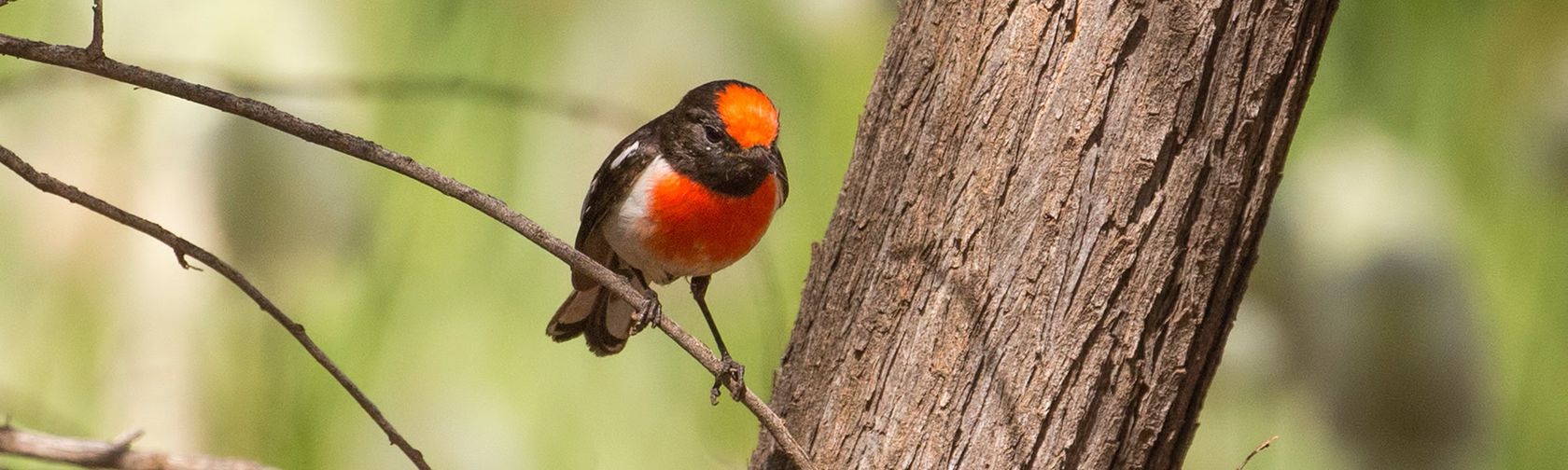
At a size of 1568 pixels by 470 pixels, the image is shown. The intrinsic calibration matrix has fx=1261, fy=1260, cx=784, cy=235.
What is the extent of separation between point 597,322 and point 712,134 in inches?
20.4

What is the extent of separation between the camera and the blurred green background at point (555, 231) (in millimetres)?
3139

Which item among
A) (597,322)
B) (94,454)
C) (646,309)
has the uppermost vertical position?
(597,322)

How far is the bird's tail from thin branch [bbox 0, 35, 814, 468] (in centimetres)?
87

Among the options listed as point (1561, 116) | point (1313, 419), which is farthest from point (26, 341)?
point (1561, 116)

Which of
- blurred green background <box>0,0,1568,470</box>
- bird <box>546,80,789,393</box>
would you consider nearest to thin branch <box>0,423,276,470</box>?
bird <box>546,80,789,393</box>

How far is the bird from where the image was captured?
2434 mm

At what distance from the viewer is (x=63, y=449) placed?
116cm

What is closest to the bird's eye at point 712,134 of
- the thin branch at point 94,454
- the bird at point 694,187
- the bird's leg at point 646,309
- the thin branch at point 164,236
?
the bird at point 694,187

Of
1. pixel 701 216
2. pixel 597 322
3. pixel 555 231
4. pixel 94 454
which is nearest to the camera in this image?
pixel 94 454

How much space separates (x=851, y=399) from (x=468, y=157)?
5.36ft

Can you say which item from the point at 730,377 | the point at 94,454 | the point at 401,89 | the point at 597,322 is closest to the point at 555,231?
the point at 401,89

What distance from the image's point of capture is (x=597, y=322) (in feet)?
8.86

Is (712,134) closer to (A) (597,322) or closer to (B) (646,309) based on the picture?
(A) (597,322)

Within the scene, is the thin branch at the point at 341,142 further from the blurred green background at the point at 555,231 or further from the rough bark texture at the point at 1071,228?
the blurred green background at the point at 555,231
